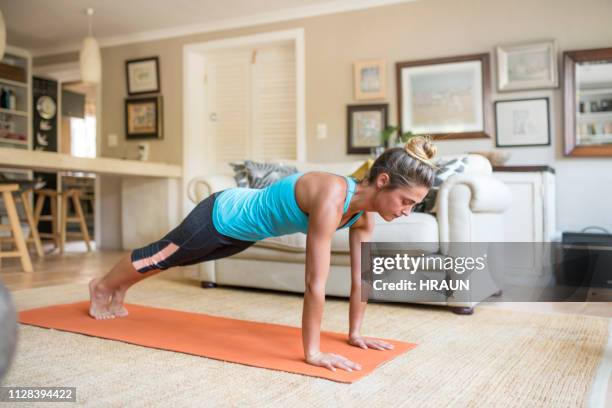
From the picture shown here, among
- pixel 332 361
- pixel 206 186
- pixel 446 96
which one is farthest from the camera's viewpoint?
pixel 446 96

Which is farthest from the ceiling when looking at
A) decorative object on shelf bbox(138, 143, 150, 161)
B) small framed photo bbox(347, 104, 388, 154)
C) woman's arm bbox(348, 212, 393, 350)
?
woman's arm bbox(348, 212, 393, 350)

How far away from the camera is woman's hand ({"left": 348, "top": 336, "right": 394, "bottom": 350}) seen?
1.76m

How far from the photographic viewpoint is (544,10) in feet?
12.9

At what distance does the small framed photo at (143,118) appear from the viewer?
5574 millimetres

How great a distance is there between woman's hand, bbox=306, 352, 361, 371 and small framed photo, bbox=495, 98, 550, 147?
9.78 ft

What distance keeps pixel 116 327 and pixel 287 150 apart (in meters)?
3.21

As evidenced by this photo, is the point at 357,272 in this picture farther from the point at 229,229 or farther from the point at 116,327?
the point at 116,327

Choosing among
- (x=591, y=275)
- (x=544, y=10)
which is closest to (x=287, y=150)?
(x=544, y=10)

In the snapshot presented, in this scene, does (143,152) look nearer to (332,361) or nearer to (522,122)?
(522,122)

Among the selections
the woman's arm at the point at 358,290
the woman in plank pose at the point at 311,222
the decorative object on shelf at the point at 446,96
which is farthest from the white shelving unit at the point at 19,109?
the woman's arm at the point at 358,290

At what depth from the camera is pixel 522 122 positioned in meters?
3.98

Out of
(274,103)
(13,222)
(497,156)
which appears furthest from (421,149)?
(274,103)

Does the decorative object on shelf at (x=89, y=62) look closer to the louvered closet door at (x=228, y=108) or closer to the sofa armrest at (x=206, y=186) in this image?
the louvered closet door at (x=228, y=108)

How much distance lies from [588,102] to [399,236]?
2140 millimetres
